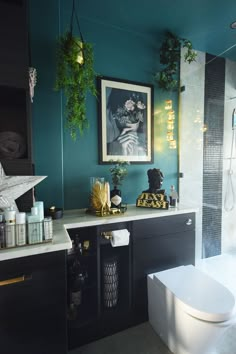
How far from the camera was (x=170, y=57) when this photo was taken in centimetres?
195

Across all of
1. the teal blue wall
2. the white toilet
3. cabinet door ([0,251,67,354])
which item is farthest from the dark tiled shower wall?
cabinet door ([0,251,67,354])

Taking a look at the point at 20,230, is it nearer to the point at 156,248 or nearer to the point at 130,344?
the point at 156,248

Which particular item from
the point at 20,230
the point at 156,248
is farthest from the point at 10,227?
the point at 156,248

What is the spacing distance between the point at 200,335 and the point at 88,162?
4.81ft

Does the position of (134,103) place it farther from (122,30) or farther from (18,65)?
(18,65)

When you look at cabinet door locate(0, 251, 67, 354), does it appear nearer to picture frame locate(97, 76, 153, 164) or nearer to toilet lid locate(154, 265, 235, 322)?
toilet lid locate(154, 265, 235, 322)

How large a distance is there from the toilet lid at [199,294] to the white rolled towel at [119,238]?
0.36 meters

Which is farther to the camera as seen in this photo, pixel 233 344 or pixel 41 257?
pixel 233 344

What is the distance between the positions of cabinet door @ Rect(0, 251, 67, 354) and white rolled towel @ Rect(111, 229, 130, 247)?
43cm

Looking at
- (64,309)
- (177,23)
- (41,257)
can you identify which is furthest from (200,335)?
(177,23)

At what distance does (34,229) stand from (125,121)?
1316 millimetres

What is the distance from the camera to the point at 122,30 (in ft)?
6.05

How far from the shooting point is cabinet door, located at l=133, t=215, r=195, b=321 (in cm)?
150

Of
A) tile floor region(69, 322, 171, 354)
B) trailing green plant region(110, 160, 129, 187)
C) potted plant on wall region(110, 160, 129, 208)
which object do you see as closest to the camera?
tile floor region(69, 322, 171, 354)
